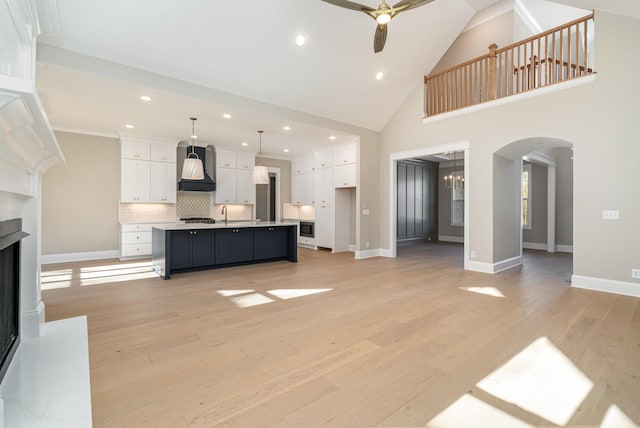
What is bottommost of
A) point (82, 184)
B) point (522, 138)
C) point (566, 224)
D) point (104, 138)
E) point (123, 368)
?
point (123, 368)

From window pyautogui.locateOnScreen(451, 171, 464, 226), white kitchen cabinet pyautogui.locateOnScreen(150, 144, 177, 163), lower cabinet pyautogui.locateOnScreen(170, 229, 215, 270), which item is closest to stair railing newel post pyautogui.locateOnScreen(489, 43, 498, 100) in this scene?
window pyautogui.locateOnScreen(451, 171, 464, 226)

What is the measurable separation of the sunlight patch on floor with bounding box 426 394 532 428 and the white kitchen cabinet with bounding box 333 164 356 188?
577 centimetres

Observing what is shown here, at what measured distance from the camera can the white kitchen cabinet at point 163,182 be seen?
6988 millimetres

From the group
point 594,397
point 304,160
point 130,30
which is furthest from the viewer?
point 304,160

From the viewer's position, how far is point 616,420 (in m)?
1.56

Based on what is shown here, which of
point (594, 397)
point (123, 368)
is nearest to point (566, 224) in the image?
point (594, 397)

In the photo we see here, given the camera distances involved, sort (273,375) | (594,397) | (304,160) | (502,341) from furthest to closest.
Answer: (304,160) → (502,341) → (273,375) → (594,397)

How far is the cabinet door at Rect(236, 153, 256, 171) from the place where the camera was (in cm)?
832

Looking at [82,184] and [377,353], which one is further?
[82,184]

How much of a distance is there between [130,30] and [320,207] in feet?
18.4

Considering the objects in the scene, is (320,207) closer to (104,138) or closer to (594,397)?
(104,138)

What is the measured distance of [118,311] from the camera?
3.25 metres

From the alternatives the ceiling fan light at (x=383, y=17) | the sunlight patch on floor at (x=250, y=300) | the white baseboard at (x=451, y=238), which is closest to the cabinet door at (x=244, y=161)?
the sunlight patch on floor at (x=250, y=300)

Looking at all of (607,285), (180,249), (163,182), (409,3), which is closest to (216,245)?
(180,249)
